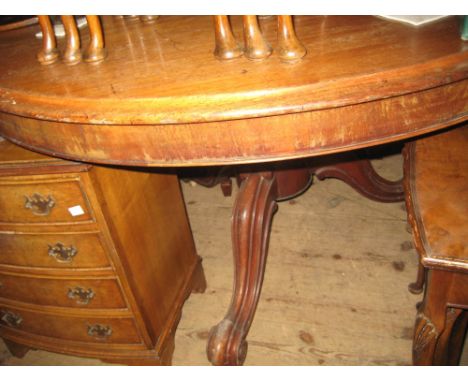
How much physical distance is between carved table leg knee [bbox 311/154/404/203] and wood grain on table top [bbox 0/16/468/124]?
80 cm

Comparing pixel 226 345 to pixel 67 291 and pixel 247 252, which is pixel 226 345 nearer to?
pixel 247 252

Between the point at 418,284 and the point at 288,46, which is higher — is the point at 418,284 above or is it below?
below

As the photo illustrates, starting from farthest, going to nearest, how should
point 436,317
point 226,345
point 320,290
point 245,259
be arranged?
1. point 320,290
2. point 245,259
3. point 226,345
4. point 436,317

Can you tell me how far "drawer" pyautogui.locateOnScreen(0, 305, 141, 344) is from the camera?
0.99 meters

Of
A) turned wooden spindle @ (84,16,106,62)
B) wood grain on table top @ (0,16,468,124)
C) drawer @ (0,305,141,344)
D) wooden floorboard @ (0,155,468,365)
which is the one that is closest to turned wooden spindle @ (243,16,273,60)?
wood grain on table top @ (0,16,468,124)

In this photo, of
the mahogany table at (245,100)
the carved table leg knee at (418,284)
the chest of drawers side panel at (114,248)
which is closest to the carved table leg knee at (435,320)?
the mahogany table at (245,100)

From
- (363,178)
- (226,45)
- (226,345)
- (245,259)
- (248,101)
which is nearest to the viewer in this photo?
(248,101)

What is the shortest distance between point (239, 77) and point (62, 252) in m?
0.62

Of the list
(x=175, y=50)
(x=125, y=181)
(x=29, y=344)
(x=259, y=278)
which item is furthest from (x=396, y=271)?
(x=29, y=344)

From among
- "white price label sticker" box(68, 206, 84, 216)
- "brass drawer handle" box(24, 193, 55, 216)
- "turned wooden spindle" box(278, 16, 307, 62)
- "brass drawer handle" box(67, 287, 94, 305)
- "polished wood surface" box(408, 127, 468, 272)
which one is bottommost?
"brass drawer handle" box(67, 287, 94, 305)

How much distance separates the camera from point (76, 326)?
3.34 ft

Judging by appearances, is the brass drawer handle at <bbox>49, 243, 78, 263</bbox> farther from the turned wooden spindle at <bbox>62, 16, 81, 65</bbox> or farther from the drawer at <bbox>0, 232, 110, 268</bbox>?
the turned wooden spindle at <bbox>62, 16, 81, 65</bbox>

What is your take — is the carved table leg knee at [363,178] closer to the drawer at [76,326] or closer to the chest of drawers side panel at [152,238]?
the chest of drawers side panel at [152,238]

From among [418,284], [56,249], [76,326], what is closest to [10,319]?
[76,326]
